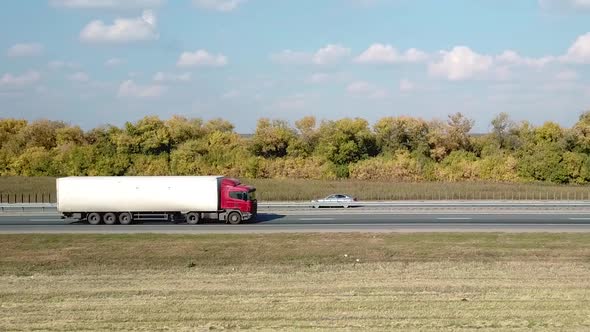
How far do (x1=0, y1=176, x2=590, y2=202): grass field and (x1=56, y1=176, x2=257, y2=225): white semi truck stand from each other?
788 inches

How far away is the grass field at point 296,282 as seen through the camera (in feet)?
47.2

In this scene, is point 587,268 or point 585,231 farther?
point 585,231

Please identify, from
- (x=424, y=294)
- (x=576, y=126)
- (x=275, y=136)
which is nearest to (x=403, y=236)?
(x=424, y=294)

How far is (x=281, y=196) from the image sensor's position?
58.7 meters

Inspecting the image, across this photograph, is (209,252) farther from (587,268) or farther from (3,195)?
(3,195)

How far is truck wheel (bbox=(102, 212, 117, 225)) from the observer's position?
121ft

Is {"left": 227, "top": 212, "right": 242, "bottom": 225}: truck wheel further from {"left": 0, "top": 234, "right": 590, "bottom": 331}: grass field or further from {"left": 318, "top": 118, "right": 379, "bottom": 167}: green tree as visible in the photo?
{"left": 318, "top": 118, "right": 379, "bottom": 167}: green tree

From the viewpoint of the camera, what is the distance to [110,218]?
121 ft

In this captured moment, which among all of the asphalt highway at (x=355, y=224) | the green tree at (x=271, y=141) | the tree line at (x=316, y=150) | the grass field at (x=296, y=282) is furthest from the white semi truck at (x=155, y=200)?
the green tree at (x=271, y=141)

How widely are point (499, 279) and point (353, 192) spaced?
40.5 m

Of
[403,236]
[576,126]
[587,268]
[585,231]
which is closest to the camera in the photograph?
[587,268]

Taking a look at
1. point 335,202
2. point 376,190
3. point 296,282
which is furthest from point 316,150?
point 296,282

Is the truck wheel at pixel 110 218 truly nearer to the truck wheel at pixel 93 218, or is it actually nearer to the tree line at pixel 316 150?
the truck wheel at pixel 93 218

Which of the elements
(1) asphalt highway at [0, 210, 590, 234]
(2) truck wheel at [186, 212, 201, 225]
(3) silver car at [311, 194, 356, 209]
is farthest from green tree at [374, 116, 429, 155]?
(2) truck wheel at [186, 212, 201, 225]
